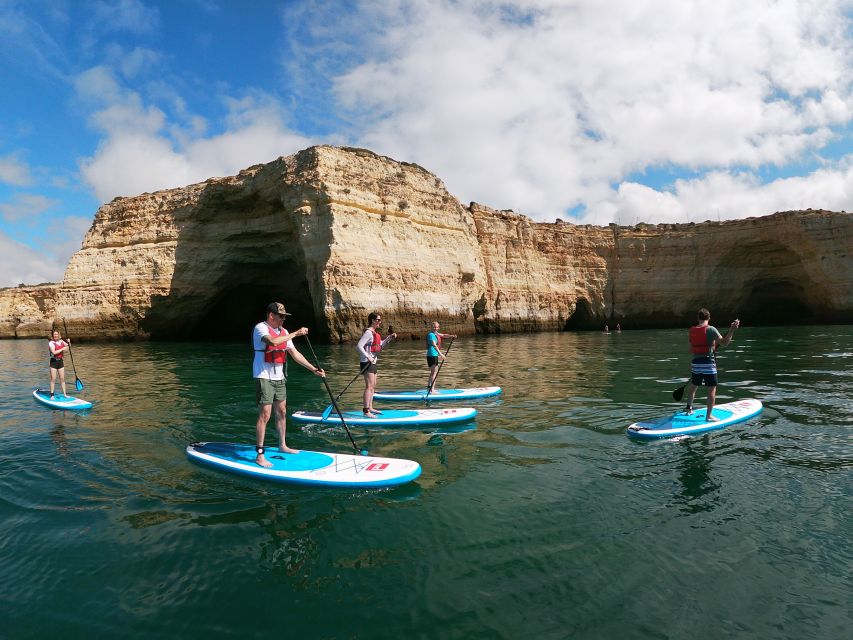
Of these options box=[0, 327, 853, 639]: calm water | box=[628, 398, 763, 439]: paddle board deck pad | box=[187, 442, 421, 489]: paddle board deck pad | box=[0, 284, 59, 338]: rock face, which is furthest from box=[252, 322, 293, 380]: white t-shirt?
box=[0, 284, 59, 338]: rock face

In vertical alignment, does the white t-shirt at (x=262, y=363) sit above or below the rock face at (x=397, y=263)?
below

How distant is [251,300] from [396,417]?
1438 inches

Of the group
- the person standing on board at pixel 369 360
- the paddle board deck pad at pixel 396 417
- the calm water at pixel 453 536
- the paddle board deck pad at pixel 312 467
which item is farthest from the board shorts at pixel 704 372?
the person standing on board at pixel 369 360

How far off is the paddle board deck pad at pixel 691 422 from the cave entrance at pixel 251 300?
25.8m

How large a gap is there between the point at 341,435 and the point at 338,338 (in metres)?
21.4

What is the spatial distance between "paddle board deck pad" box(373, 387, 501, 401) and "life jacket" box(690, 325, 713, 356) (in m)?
4.59

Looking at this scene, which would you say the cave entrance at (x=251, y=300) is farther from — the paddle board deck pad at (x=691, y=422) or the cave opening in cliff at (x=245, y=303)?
the paddle board deck pad at (x=691, y=422)

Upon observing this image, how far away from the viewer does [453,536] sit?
184 inches

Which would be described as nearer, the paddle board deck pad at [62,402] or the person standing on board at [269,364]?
the person standing on board at [269,364]

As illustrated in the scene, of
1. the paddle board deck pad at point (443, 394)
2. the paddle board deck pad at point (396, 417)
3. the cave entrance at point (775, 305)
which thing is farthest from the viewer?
the cave entrance at point (775, 305)

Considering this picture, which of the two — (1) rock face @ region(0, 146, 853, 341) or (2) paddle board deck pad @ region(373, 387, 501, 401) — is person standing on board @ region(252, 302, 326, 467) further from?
(1) rock face @ region(0, 146, 853, 341)

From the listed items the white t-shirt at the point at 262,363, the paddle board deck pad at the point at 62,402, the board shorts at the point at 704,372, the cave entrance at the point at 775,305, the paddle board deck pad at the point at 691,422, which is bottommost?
the paddle board deck pad at the point at 691,422

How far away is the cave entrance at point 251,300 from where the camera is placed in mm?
36844

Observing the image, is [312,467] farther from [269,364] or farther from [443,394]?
[443,394]
